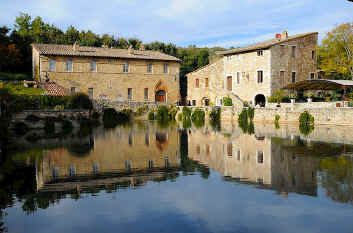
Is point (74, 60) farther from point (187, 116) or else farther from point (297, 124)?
point (297, 124)

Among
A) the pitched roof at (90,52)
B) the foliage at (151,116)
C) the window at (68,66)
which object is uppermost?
the pitched roof at (90,52)

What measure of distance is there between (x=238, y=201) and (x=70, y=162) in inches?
266

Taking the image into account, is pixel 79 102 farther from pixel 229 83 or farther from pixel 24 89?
pixel 229 83

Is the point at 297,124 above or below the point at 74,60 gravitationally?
below

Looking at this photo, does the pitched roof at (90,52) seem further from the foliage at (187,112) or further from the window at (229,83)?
the foliage at (187,112)

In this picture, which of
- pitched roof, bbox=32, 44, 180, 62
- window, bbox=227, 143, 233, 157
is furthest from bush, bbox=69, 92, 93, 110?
window, bbox=227, 143, 233, 157

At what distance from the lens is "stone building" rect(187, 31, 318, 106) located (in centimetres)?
3512

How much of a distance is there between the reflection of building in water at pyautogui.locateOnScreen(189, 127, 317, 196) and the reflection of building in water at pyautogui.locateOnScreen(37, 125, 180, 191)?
1.35 metres

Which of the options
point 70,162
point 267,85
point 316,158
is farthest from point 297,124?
point 70,162

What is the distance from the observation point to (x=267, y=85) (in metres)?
35.2

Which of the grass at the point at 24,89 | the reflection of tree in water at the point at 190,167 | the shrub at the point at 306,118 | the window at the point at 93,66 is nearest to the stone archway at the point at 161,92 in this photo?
the window at the point at 93,66

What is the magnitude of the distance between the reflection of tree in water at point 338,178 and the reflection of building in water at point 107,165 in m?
4.46

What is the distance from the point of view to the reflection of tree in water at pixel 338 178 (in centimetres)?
790

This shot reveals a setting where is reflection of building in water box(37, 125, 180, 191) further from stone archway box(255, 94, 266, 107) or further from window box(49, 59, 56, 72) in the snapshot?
window box(49, 59, 56, 72)
